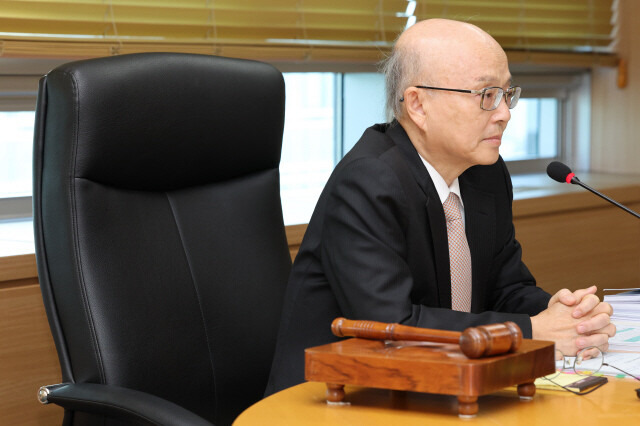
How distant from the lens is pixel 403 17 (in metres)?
2.95

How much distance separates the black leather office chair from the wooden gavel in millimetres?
307

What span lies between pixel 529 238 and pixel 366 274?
162 cm

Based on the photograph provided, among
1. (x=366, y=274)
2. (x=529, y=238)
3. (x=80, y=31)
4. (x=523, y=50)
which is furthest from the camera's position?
(x=523, y=50)

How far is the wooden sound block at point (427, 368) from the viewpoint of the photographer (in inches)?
40.0

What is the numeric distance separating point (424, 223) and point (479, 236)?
0.18 metres

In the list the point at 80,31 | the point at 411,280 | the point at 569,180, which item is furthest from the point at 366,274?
the point at 80,31

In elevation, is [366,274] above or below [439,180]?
below

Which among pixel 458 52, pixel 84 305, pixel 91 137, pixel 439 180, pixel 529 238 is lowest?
pixel 529 238

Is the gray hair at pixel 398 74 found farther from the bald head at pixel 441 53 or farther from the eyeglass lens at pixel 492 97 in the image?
the eyeglass lens at pixel 492 97

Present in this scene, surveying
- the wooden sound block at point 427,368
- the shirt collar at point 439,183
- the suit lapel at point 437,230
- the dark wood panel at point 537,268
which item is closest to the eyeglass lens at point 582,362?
the wooden sound block at point 427,368

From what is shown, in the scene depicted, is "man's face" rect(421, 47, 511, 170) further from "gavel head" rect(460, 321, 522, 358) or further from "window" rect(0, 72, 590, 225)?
"gavel head" rect(460, 321, 522, 358)

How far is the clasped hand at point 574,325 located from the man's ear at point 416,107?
42 centimetres

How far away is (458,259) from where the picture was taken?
1621 millimetres

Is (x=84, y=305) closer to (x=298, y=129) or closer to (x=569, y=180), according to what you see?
(x=569, y=180)
